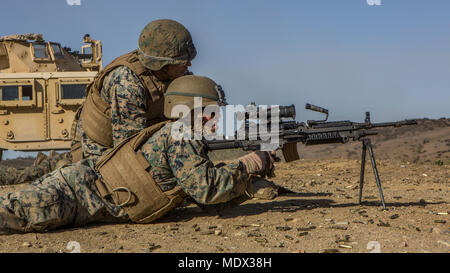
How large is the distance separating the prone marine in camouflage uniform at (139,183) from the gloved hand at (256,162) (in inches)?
5.2

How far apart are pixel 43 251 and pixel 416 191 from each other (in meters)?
5.20

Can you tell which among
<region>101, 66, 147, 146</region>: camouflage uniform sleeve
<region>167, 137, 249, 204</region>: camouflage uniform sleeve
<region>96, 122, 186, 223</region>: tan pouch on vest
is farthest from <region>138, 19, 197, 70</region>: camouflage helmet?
<region>167, 137, 249, 204</region>: camouflage uniform sleeve

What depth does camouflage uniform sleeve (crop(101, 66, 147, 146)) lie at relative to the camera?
16.4 ft

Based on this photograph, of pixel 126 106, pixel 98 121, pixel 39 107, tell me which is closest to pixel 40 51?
pixel 39 107

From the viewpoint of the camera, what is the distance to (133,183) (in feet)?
14.9

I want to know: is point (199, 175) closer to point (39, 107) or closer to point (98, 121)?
point (98, 121)

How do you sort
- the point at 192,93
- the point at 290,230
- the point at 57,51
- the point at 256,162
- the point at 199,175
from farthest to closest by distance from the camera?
the point at 57,51, the point at 256,162, the point at 192,93, the point at 290,230, the point at 199,175

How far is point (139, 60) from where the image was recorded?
17.4 ft

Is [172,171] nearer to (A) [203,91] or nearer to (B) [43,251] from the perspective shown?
(A) [203,91]

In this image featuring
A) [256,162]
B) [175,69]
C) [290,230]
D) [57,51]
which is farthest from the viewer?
[57,51]

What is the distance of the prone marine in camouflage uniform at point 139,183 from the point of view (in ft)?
14.2

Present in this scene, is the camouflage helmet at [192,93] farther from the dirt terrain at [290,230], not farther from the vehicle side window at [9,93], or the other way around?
the vehicle side window at [9,93]

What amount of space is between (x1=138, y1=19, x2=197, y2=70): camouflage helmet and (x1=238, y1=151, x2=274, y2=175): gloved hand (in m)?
1.24

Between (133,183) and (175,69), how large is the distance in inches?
56.7
